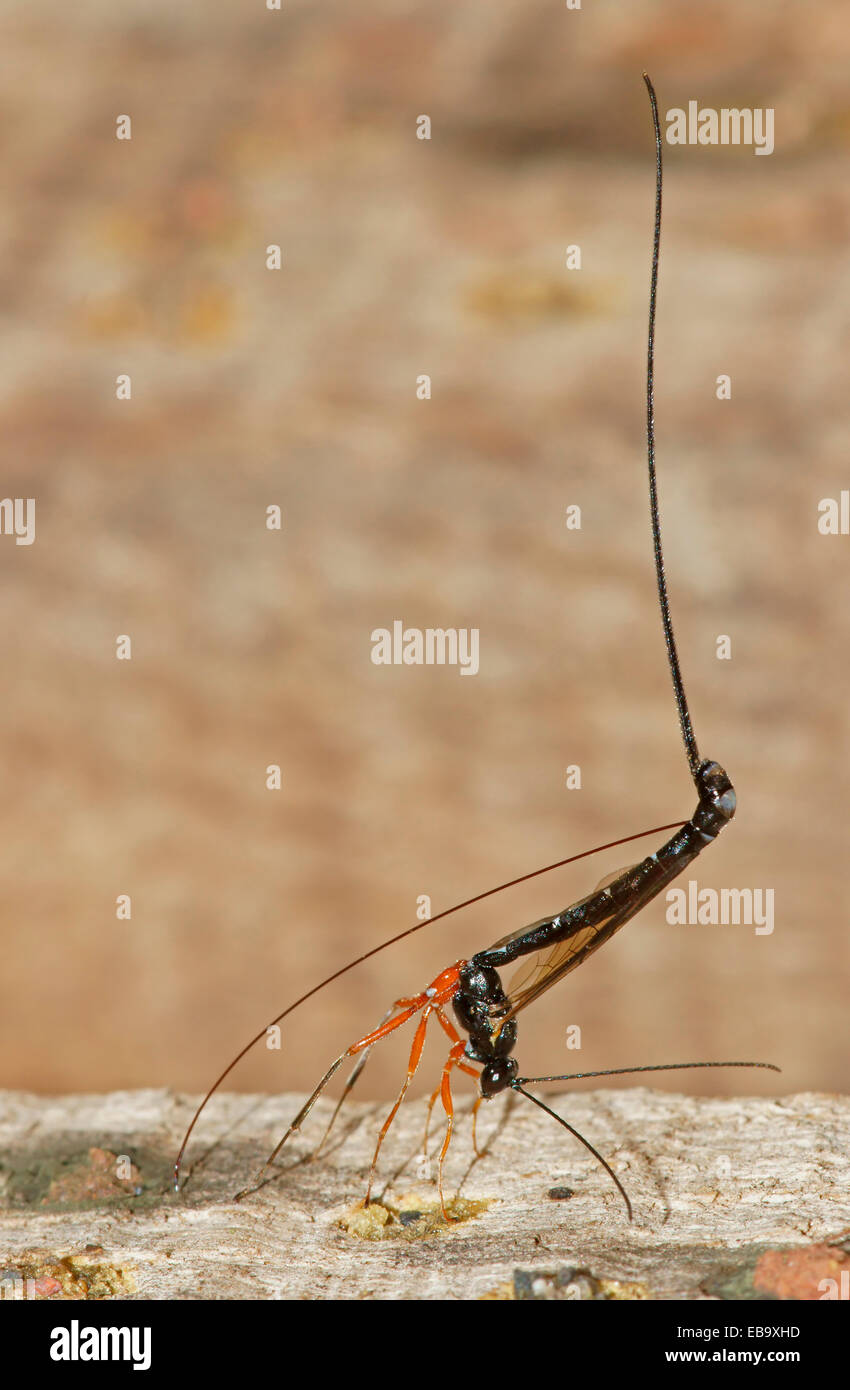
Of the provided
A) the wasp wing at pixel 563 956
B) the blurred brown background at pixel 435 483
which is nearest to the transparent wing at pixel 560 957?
the wasp wing at pixel 563 956

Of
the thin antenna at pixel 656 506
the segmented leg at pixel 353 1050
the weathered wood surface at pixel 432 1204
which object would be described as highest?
the thin antenna at pixel 656 506

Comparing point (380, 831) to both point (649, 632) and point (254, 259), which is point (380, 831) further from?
point (254, 259)

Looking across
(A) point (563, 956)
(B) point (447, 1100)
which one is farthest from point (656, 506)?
(B) point (447, 1100)

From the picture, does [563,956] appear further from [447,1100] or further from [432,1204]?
[432,1204]

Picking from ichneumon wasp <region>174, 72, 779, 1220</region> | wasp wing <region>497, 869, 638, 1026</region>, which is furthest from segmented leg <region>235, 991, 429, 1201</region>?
wasp wing <region>497, 869, 638, 1026</region>

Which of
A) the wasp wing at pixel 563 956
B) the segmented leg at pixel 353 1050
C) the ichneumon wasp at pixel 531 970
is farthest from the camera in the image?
the segmented leg at pixel 353 1050

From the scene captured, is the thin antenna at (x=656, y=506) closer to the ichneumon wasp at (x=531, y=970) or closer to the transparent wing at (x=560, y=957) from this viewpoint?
the ichneumon wasp at (x=531, y=970)

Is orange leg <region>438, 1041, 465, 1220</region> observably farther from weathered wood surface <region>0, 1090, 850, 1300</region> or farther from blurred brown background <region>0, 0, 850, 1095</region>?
blurred brown background <region>0, 0, 850, 1095</region>
